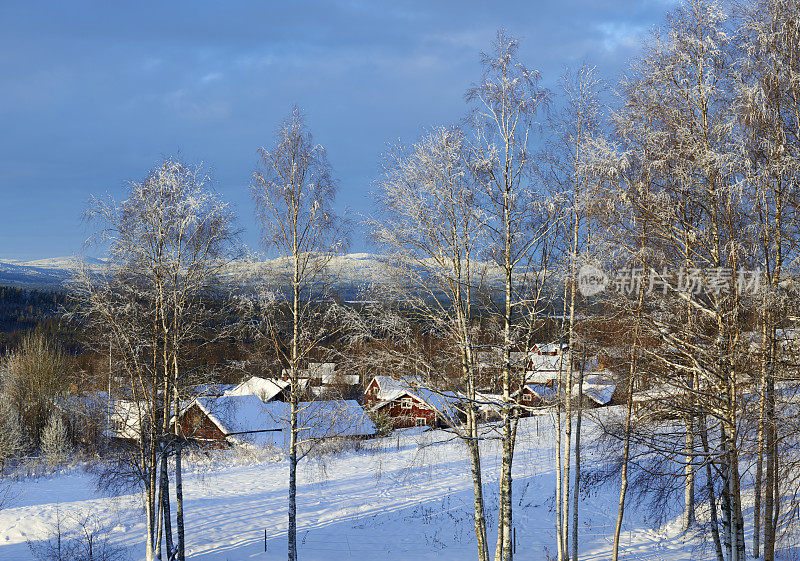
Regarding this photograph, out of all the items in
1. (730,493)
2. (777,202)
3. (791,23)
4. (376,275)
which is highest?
(791,23)

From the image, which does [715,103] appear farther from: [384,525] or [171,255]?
[384,525]

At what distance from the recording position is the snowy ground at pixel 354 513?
17.7 meters

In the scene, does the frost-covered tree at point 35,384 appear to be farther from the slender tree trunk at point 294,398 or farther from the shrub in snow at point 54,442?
the slender tree trunk at point 294,398

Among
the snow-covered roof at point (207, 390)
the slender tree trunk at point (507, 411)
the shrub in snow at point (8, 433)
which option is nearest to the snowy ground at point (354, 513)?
the shrub in snow at point (8, 433)

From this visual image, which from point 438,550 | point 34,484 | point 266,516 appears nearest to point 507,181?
point 438,550

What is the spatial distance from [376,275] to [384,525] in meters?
13.8

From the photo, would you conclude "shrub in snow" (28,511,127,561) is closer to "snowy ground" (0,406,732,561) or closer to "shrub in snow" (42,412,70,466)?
"snowy ground" (0,406,732,561)

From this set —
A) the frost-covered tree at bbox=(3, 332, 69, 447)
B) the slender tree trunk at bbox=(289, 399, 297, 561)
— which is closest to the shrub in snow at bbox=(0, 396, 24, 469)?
the frost-covered tree at bbox=(3, 332, 69, 447)

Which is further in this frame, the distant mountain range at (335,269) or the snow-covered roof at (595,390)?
the snow-covered roof at (595,390)

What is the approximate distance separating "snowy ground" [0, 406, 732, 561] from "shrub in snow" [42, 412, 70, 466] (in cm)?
129

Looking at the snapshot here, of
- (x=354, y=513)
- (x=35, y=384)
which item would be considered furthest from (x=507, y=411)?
(x=35, y=384)

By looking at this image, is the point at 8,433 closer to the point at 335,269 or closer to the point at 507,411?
the point at 335,269

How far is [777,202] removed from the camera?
Result: 9.07 meters

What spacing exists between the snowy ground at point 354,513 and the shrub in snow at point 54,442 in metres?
1.29
